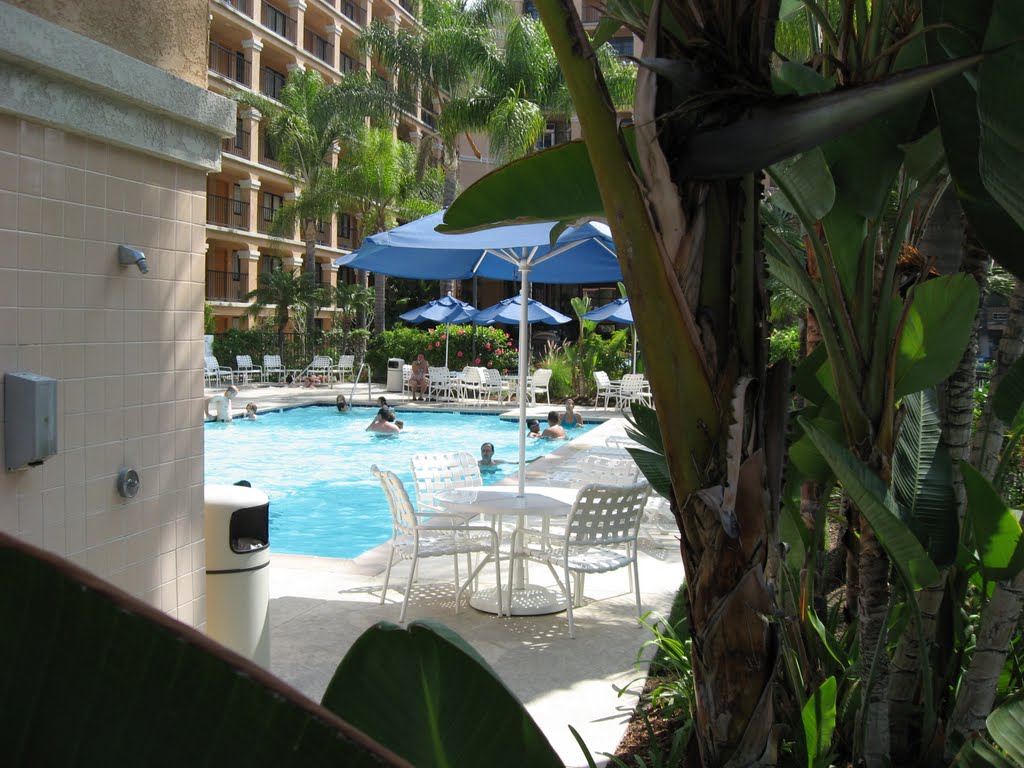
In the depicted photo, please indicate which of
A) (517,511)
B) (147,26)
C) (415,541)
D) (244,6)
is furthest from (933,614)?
(244,6)

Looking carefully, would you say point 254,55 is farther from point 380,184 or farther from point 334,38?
point 380,184

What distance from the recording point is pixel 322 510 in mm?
12461

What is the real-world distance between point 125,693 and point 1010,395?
2642mm

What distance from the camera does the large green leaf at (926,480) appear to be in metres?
2.59

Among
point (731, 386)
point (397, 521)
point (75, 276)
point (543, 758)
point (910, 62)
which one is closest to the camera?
point (543, 758)

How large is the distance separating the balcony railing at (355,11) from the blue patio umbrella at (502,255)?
140ft

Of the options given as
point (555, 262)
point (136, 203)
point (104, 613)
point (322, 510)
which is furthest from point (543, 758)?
point (322, 510)

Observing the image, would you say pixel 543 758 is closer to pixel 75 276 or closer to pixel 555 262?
pixel 75 276

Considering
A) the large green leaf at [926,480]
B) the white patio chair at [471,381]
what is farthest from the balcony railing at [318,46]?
the large green leaf at [926,480]

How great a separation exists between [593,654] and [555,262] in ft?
13.7

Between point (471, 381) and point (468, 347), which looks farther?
point (468, 347)

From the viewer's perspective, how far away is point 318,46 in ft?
148

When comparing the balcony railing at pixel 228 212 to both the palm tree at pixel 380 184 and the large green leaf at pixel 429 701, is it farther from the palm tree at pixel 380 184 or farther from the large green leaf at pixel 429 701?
the large green leaf at pixel 429 701

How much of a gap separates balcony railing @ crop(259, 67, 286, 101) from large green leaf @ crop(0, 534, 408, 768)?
145 feet
